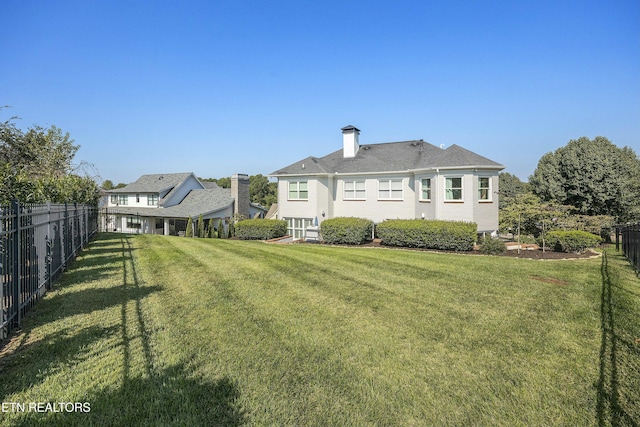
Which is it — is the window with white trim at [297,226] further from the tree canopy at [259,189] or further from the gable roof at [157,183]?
the tree canopy at [259,189]

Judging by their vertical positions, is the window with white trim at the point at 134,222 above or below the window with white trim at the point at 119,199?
below

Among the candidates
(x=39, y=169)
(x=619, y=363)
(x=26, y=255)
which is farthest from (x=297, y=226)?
(x=619, y=363)

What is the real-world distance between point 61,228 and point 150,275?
2.85m

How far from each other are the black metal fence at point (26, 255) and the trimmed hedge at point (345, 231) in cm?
1270

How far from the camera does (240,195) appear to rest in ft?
109

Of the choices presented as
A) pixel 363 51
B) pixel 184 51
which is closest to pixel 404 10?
pixel 363 51

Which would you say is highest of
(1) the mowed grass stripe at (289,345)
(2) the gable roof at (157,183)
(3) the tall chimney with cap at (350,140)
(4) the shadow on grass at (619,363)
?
(3) the tall chimney with cap at (350,140)

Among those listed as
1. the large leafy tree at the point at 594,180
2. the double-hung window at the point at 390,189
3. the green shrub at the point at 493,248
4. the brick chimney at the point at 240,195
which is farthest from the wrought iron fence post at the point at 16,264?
the large leafy tree at the point at 594,180

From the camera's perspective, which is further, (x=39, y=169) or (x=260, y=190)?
(x=260, y=190)

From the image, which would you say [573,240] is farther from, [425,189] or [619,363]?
[619,363]

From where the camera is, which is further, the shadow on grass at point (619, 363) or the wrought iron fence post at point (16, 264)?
the wrought iron fence post at point (16, 264)

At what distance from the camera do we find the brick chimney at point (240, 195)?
108ft

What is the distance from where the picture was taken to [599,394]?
3.44 m

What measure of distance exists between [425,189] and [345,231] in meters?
5.61
